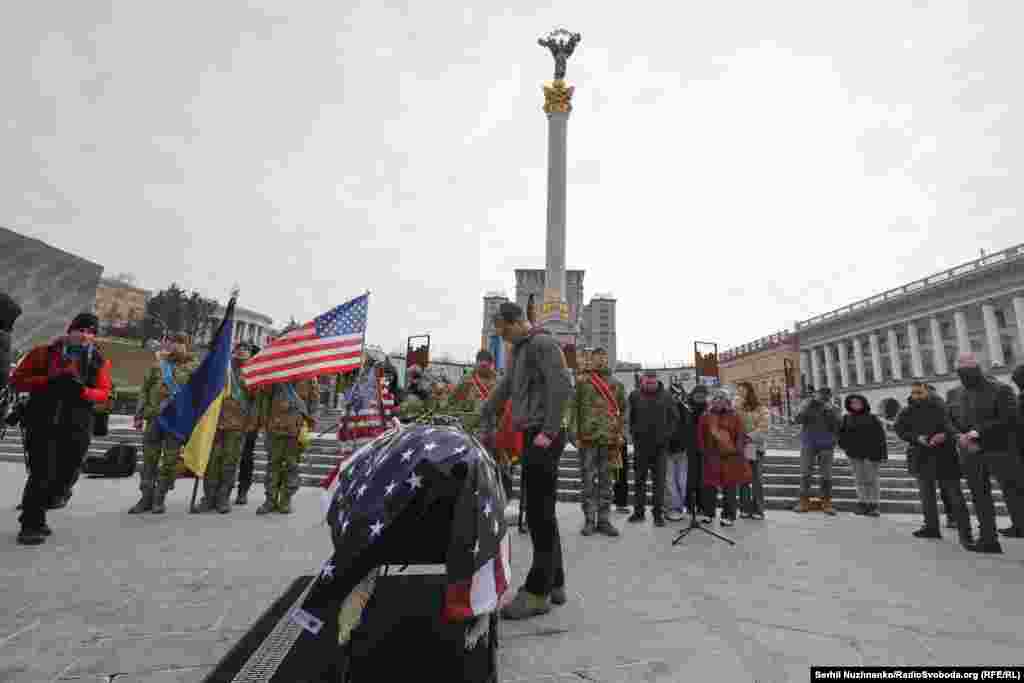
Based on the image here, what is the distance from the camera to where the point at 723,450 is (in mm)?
6285

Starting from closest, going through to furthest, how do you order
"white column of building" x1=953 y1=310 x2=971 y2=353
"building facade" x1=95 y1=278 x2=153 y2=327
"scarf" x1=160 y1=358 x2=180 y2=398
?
"scarf" x1=160 y1=358 x2=180 y2=398 → "white column of building" x1=953 y1=310 x2=971 y2=353 → "building facade" x1=95 y1=278 x2=153 y2=327

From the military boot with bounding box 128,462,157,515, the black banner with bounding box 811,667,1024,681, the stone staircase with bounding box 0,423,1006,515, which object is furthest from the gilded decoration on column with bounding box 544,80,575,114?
the black banner with bounding box 811,667,1024,681

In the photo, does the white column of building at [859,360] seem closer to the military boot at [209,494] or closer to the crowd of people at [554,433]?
the crowd of people at [554,433]

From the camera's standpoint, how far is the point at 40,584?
126 inches

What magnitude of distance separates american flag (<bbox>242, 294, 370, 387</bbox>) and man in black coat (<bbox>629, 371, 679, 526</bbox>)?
13.6ft

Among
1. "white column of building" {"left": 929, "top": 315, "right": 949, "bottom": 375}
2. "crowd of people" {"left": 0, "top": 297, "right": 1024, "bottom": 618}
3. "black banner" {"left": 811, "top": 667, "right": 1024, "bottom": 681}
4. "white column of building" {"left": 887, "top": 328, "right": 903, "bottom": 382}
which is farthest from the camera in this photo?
"white column of building" {"left": 887, "top": 328, "right": 903, "bottom": 382}

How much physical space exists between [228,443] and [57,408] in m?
1.96

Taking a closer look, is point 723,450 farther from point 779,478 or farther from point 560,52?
point 560,52

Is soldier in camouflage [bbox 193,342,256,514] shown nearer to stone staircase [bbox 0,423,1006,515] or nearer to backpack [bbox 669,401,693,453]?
stone staircase [bbox 0,423,1006,515]

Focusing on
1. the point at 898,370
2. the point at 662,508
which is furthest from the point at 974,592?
the point at 898,370

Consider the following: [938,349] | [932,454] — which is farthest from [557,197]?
[938,349]

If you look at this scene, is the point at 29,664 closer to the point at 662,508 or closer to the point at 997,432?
the point at 662,508

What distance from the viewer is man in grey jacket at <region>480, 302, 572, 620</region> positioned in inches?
117

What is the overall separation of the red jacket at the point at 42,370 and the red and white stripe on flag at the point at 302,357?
1.60 m
